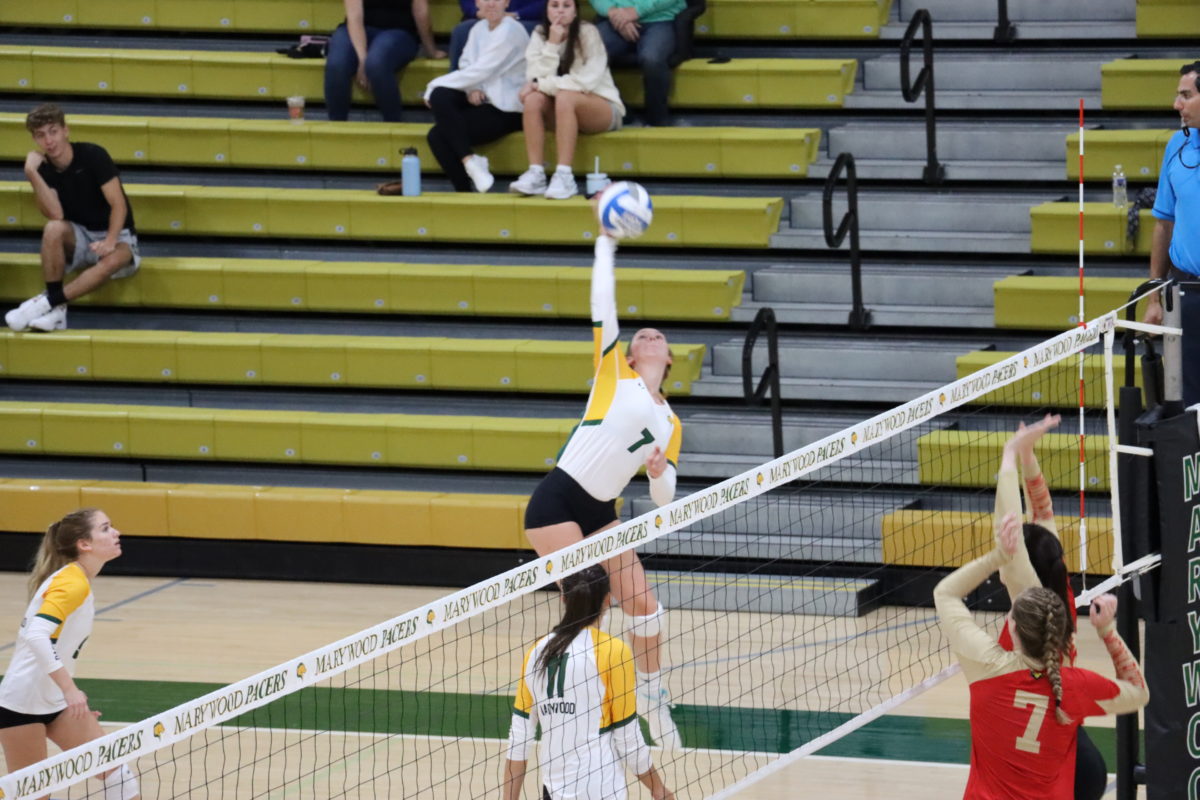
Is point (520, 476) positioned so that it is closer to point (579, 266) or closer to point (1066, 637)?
point (579, 266)

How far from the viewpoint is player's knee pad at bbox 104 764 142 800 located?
659 cm

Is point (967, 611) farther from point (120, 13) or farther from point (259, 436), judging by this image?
point (120, 13)

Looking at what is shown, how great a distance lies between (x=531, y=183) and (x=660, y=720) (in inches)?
222

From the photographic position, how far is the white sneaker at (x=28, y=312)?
12703 millimetres

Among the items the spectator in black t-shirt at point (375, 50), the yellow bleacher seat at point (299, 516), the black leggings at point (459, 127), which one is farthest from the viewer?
the spectator in black t-shirt at point (375, 50)

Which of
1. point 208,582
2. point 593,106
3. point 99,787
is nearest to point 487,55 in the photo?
point 593,106

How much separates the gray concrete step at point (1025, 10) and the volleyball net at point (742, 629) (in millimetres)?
3393

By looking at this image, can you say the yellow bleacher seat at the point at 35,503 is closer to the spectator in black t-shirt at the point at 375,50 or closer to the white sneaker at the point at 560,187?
the spectator in black t-shirt at the point at 375,50

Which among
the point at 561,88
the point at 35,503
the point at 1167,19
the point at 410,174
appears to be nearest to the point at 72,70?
the point at 410,174

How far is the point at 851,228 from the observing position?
11523 mm

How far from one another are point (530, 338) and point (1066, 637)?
7451 millimetres

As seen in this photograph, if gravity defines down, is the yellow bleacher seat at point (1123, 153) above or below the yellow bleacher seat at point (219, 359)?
above

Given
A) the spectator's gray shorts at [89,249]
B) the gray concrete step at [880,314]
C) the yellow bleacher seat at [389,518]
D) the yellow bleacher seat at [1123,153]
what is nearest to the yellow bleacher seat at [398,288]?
the spectator's gray shorts at [89,249]

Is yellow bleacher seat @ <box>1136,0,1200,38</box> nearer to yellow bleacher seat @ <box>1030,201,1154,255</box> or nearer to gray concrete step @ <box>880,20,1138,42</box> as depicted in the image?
gray concrete step @ <box>880,20,1138,42</box>
